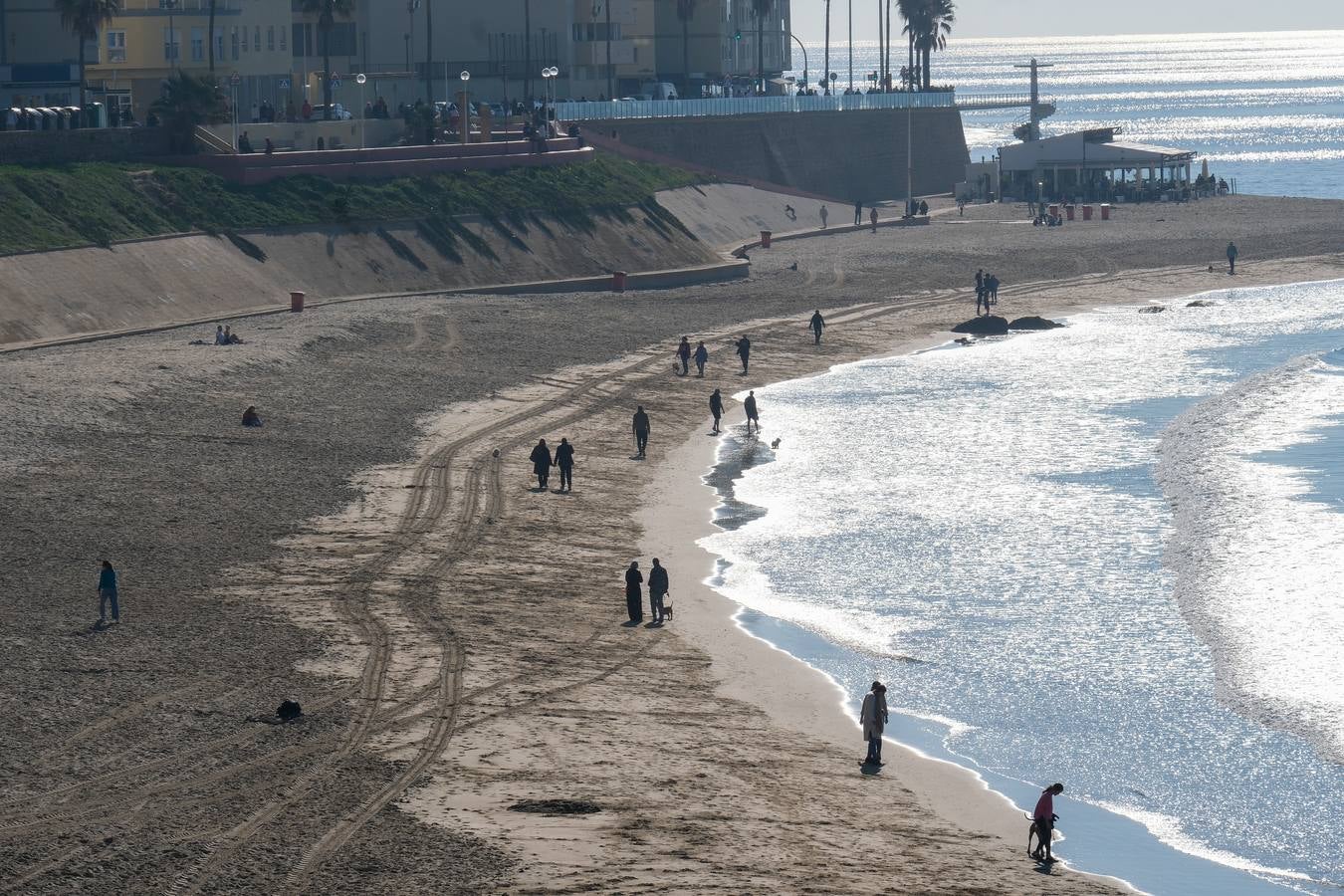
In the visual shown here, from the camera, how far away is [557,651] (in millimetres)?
26984

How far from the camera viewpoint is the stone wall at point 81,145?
58.8 meters

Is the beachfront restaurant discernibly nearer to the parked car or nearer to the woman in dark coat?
the parked car

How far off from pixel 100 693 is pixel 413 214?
44148 mm

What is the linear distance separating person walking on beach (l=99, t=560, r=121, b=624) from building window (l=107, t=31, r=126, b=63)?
4955 cm

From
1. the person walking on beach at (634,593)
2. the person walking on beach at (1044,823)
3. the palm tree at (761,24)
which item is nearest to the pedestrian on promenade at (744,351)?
the person walking on beach at (634,593)

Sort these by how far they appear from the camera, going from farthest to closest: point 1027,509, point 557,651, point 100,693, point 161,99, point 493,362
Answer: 1. point 161,99
2. point 493,362
3. point 1027,509
4. point 557,651
5. point 100,693

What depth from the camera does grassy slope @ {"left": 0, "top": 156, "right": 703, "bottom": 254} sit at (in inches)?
2176

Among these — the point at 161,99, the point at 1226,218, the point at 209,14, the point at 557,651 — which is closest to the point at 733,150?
the point at 1226,218

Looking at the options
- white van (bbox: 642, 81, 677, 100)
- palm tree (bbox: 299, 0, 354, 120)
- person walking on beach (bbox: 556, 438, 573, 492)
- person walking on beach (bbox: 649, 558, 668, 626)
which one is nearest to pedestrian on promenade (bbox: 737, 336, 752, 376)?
person walking on beach (bbox: 556, 438, 573, 492)

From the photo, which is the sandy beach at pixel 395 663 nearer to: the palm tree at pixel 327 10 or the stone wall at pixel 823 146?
the palm tree at pixel 327 10

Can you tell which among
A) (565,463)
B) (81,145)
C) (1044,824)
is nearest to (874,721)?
(1044,824)

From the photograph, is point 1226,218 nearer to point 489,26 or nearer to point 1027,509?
point 489,26

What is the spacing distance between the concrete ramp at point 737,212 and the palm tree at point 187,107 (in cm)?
2223

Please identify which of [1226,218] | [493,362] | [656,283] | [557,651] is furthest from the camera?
[1226,218]
